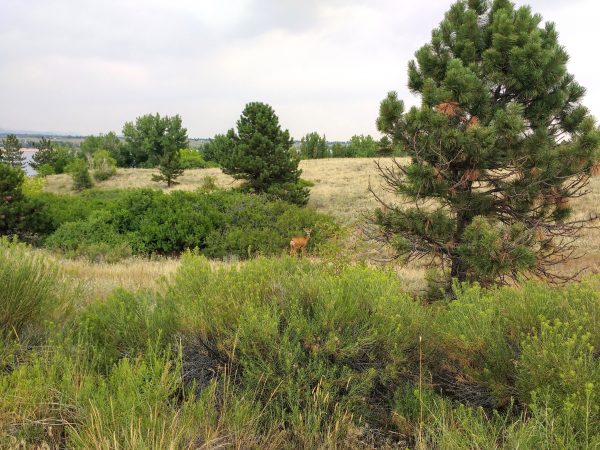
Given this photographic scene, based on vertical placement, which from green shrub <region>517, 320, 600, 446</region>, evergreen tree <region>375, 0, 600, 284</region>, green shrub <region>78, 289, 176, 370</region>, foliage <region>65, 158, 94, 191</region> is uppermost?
evergreen tree <region>375, 0, 600, 284</region>

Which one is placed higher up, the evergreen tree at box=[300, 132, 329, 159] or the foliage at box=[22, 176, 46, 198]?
the evergreen tree at box=[300, 132, 329, 159]

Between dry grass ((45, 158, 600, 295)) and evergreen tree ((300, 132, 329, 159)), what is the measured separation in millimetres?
23722

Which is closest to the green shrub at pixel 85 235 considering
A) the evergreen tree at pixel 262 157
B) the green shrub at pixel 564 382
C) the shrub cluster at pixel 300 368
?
the evergreen tree at pixel 262 157

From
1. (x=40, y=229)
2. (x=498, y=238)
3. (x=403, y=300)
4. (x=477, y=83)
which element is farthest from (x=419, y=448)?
(x=40, y=229)

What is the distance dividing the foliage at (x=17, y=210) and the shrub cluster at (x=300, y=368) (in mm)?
14445

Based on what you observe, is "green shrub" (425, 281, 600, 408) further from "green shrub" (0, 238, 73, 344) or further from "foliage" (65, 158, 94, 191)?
"foliage" (65, 158, 94, 191)

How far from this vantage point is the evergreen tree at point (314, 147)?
75.4 m

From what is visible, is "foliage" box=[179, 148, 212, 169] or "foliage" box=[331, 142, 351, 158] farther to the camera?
"foliage" box=[331, 142, 351, 158]

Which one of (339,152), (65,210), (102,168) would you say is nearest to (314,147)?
(339,152)

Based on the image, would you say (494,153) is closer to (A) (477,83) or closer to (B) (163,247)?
(A) (477,83)

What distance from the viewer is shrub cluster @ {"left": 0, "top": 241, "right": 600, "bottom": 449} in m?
2.30

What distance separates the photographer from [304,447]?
2.46 metres

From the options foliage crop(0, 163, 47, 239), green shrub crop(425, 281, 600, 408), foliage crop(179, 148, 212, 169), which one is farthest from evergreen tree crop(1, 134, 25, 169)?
green shrub crop(425, 281, 600, 408)

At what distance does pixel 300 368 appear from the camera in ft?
9.31
